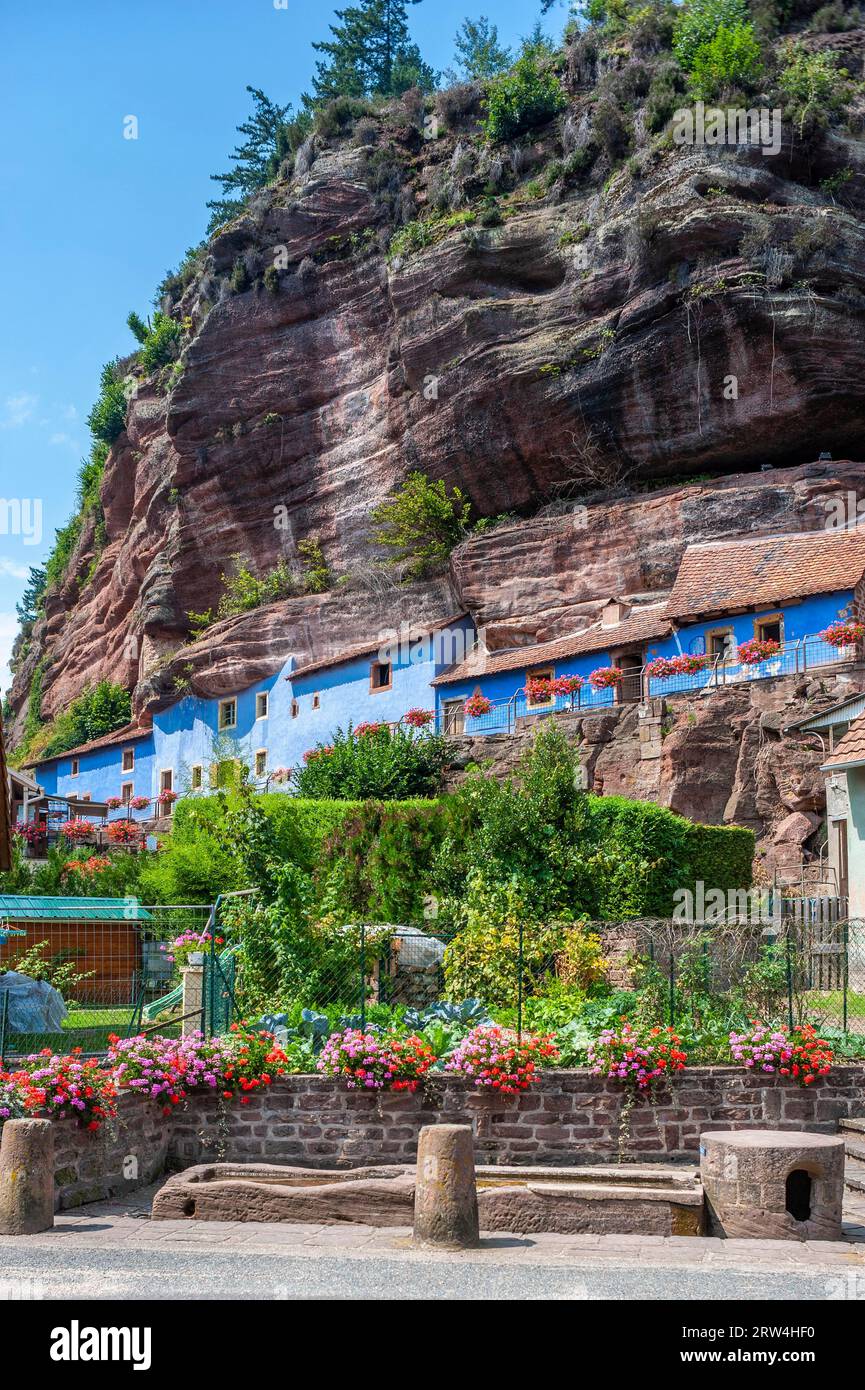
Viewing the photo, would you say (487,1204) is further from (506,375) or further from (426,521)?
(426,521)

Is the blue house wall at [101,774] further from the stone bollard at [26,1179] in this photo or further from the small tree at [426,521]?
the stone bollard at [26,1179]

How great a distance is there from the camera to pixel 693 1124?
12.0m

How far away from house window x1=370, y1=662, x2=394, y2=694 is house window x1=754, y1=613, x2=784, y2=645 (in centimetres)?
1202

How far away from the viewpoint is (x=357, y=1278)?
23.9 feet

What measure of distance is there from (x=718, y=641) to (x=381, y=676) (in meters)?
11.5

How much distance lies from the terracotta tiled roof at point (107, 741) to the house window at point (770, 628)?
83.1 ft

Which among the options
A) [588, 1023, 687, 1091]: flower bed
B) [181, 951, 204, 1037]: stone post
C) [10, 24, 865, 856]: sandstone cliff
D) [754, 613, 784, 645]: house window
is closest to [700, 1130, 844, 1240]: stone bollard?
[588, 1023, 687, 1091]: flower bed

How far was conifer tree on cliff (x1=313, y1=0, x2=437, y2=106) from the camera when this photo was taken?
56.3 metres

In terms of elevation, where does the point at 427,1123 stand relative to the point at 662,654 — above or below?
below

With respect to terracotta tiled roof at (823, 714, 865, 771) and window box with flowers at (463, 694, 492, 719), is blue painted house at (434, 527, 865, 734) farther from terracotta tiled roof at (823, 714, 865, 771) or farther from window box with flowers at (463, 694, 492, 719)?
terracotta tiled roof at (823, 714, 865, 771)

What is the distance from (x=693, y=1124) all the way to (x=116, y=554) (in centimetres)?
4837

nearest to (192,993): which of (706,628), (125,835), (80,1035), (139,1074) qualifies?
(80,1035)

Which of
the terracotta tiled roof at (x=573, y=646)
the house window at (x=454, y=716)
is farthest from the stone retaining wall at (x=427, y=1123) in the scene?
the house window at (x=454, y=716)
